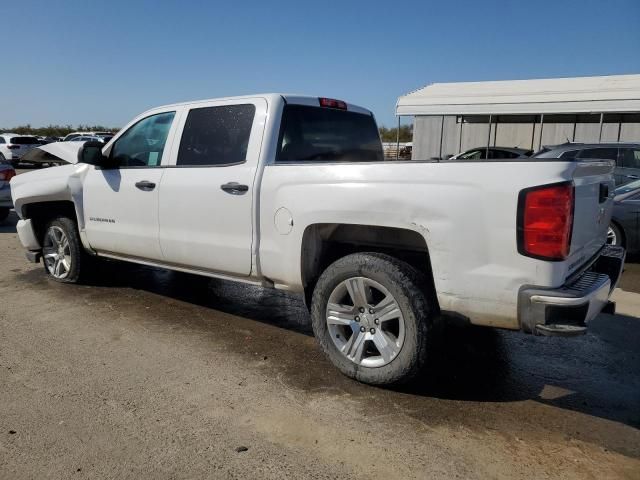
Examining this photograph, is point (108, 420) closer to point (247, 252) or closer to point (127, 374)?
point (127, 374)

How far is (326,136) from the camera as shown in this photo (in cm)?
466

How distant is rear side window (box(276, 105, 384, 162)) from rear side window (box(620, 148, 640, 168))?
5.79 meters

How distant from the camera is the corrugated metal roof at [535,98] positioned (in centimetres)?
1783

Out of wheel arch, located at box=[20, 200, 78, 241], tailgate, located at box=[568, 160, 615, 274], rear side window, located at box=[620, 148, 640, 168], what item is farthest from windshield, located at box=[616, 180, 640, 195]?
wheel arch, located at box=[20, 200, 78, 241]

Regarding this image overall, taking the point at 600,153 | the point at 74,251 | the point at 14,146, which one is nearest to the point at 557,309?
the point at 74,251

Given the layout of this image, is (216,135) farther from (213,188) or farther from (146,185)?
(146,185)

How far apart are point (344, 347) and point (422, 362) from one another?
582mm

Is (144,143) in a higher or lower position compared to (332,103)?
lower

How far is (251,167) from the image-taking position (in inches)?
161

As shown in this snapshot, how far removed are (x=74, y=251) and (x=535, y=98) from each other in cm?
1747

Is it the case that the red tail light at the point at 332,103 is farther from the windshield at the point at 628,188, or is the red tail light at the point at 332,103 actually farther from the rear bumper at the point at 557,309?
the windshield at the point at 628,188

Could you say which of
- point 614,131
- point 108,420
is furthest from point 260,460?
point 614,131

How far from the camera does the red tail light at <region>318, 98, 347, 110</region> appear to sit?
4715 millimetres

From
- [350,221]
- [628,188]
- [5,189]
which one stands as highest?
[350,221]
